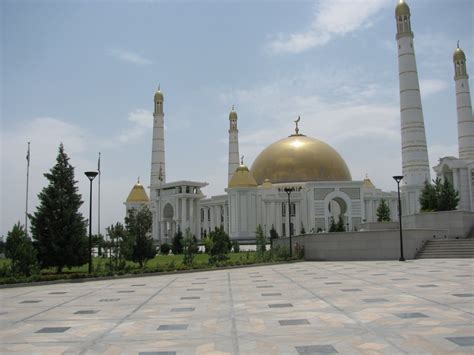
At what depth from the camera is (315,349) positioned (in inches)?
250

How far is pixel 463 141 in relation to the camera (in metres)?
51.5

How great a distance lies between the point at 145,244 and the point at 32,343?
1948 centimetres

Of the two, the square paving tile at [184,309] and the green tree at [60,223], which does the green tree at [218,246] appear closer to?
the green tree at [60,223]

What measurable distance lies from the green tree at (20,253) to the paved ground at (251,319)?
4958 millimetres

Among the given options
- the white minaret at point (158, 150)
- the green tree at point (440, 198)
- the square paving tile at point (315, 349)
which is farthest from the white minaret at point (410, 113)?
the square paving tile at point (315, 349)

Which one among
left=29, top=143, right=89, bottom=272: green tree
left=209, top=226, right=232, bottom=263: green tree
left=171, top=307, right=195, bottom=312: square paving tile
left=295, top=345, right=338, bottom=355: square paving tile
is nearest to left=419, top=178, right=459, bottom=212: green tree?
left=209, top=226, right=232, bottom=263: green tree

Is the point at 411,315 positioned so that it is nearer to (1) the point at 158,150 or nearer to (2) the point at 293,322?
(2) the point at 293,322

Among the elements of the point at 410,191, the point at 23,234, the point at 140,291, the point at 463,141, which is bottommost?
the point at 140,291

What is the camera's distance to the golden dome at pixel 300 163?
229 feet

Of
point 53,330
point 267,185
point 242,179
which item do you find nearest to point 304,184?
point 267,185

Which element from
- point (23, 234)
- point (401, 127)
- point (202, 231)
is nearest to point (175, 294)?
point (23, 234)

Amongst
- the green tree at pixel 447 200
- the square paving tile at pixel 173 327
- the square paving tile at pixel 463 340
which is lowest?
the square paving tile at pixel 173 327

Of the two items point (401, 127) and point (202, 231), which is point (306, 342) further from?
point (202, 231)

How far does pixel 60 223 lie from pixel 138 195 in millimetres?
52814
